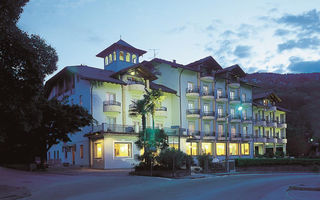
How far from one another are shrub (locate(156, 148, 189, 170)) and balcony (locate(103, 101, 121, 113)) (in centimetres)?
1449

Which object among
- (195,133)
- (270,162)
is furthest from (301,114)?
(270,162)

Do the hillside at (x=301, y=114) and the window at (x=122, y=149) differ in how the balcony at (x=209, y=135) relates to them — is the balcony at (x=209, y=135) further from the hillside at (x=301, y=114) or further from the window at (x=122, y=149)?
the hillside at (x=301, y=114)

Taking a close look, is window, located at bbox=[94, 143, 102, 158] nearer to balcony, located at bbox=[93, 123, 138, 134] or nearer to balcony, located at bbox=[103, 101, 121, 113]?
balcony, located at bbox=[93, 123, 138, 134]

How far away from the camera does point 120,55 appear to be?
50812 millimetres

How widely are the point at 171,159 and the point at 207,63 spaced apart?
30.8 m

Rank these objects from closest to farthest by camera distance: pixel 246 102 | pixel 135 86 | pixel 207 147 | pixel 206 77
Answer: pixel 135 86
pixel 206 77
pixel 207 147
pixel 246 102

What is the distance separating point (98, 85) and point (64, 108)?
699 cm

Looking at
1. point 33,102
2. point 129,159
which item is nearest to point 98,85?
point 129,159

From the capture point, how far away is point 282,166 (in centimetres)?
4612

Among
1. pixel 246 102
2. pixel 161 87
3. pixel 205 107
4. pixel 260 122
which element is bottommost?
pixel 260 122

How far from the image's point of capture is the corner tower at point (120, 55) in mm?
50188

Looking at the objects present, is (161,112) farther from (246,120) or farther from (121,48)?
(246,120)

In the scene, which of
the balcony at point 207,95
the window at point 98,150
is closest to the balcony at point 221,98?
the balcony at point 207,95

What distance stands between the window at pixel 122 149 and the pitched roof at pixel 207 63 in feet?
63.1
